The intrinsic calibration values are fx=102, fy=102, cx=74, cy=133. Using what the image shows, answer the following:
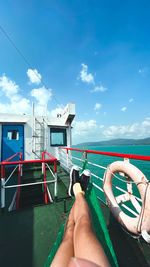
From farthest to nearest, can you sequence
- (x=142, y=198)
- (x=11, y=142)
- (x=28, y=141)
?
1. (x=28, y=141)
2. (x=11, y=142)
3. (x=142, y=198)

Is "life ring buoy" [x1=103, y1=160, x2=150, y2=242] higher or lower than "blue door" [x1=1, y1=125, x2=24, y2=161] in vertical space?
lower

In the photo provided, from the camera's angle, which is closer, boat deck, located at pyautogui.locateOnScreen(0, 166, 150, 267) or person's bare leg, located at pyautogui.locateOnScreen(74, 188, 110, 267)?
person's bare leg, located at pyautogui.locateOnScreen(74, 188, 110, 267)

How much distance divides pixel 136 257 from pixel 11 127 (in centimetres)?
558

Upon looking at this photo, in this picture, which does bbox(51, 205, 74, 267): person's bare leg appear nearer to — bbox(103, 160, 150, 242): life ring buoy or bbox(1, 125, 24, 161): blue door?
bbox(103, 160, 150, 242): life ring buoy

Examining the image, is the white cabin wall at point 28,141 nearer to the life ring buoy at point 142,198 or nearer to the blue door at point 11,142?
the blue door at point 11,142

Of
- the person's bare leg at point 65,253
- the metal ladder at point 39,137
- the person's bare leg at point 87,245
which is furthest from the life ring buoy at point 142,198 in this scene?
the metal ladder at point 39,137

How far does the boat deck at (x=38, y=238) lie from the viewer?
1058mm

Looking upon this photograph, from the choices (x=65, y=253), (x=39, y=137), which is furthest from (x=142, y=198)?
(x=39, y=137)

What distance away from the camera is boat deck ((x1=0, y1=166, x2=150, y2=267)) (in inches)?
41.6

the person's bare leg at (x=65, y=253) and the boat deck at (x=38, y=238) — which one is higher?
the person's bare leg at (x=65, y=253)

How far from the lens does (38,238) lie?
4.33 feet

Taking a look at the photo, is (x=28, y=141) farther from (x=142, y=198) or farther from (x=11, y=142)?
(x=142, y=198)

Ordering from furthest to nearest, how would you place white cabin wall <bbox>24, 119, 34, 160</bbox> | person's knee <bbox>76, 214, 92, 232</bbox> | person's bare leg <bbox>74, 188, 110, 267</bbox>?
white cabin wall <bbox>24, 119, 34, 160</bbox>, person's knee <bbox>76, 214, 92, 232</bbox>, person's bare leg <bbox>74, 188, 110, 267</bbox>

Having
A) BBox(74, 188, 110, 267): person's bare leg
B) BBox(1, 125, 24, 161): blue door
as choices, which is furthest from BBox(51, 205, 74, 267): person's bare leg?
BBox(1, 125, 24, 161): blue door
